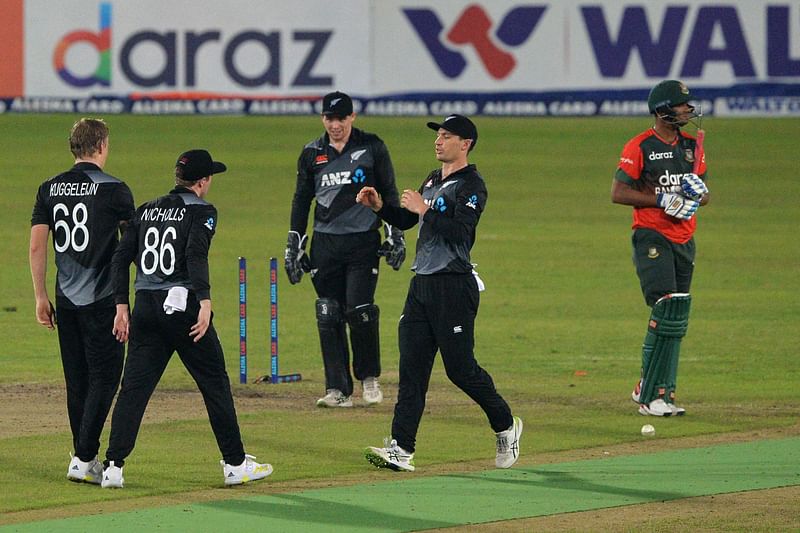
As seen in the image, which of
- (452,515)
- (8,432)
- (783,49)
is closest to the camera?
(452,515)

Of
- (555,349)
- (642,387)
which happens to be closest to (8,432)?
(642,387)

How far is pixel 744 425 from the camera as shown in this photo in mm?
11555

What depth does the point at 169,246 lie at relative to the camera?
364 inches

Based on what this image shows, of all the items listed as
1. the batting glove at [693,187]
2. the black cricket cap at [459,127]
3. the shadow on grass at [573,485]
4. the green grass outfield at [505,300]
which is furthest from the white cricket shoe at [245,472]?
the batting glove at [693,187]

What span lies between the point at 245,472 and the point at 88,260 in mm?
1518

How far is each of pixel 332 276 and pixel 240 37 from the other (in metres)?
22.4

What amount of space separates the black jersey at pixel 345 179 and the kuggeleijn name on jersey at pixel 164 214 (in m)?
3.25

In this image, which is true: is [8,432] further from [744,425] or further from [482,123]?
[482,123]

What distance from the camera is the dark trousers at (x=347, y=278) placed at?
1239 cm

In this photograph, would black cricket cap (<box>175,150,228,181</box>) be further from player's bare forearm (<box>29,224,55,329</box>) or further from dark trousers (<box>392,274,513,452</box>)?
dark trousers (<box>392,274,513,452</box>)

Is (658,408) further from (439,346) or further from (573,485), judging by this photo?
(439,346)

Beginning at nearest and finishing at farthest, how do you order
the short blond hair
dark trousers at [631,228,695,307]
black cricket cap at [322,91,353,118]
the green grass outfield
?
the short blond hair → the green grass outfield → dark trousers at [631,228,695,307] → black cricket cap at [322,91,353,118]

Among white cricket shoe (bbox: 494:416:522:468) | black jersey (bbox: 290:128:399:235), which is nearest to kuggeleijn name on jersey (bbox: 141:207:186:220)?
white cricket shoe (bbox: 494:416:522:468)

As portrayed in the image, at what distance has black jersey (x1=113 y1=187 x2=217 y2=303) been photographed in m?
9.21
